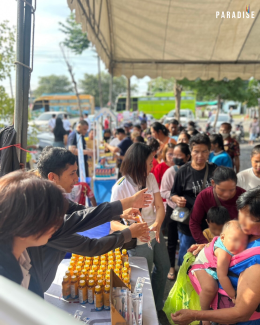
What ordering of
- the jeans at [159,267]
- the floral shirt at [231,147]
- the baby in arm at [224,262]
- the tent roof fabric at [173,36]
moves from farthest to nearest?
the floral shirt at [231,147] → the tent roof fabric at [173,36] → the jeans at [159,267] → the baby in arm at [224,262]

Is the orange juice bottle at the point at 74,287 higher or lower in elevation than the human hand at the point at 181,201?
lower

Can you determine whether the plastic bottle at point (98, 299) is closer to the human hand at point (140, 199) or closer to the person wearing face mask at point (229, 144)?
the human hand at point (140, 199)

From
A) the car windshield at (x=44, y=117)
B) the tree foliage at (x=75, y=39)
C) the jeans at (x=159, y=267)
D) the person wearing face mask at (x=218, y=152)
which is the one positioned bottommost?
the jeans at (x=159, y=267)

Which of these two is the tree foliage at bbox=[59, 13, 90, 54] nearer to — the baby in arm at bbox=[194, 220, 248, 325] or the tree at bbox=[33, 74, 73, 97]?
the baby in arm at bbox=[194, 220, 248, 325]

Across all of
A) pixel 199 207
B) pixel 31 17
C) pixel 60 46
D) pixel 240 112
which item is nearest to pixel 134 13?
pixel 31 17

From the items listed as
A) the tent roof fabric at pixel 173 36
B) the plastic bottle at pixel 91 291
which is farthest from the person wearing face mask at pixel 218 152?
the plastic bottle at pixel 91 291

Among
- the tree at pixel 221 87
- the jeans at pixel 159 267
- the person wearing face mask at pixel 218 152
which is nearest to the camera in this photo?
the jeans at pixel 159 267

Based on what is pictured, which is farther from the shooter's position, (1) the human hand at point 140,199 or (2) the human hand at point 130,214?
(2) the human hand at point 130,214

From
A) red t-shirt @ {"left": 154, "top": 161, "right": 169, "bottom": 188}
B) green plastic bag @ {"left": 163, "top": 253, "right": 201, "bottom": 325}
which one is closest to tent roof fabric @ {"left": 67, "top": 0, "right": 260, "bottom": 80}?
red t-shirt @ {"left": 154, "top": 161, "right": 169, "bottom": 188}

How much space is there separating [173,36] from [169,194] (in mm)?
3424

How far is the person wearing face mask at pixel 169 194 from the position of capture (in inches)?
136

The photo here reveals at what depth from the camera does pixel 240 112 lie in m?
55.8

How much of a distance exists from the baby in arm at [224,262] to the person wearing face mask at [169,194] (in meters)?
1.53

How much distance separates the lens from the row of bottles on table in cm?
176
